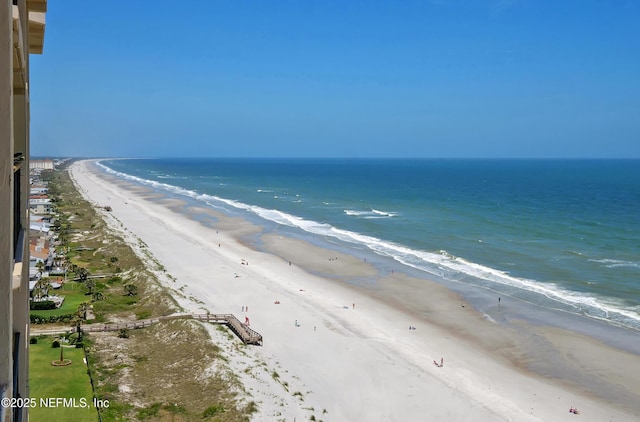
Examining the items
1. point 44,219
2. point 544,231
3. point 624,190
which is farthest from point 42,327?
point 624,190

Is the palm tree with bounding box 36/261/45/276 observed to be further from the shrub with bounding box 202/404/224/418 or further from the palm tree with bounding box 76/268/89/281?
the shrub with bounding box 202/404/224/418

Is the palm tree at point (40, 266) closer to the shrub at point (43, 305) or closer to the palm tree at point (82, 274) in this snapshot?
the palm tree at point (82, 274)

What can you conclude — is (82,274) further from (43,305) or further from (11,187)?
(11,187)

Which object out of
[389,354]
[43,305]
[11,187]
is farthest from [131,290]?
[11,187]

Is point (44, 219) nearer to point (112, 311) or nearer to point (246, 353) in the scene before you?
point (112, 311)

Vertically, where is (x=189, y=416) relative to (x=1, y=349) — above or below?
below

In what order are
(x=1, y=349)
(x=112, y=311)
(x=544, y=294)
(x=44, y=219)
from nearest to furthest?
(x=1, y=349) → (x=112, y=311) → (x=544, y=294) → (x=44, y=219)
